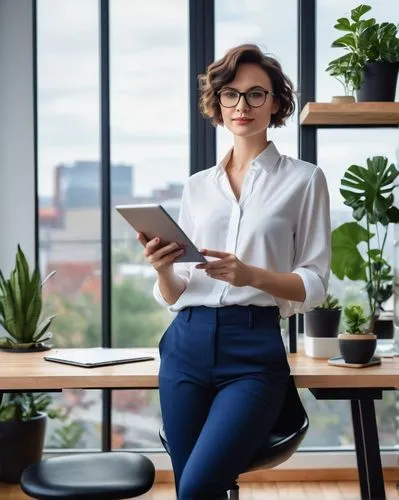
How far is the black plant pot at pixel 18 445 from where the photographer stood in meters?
3.52

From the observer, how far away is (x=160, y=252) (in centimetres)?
232

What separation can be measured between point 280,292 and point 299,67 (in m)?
1.65

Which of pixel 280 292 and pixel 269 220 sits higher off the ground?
pixel 269 220

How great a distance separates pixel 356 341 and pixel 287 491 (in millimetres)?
1035

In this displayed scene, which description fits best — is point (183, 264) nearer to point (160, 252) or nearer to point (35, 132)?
point (160, 252)

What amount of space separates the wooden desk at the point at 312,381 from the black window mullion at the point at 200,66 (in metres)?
1.18

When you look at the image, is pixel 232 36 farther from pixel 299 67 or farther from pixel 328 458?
pixel 328 458

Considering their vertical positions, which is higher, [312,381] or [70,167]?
[70,167]

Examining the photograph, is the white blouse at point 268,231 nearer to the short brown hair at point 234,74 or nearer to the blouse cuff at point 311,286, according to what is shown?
the blouse cuff at point 311,286

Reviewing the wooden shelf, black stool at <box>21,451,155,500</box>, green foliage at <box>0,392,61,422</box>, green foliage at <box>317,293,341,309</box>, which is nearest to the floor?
green foliage at <box>0,392,61,422</box>

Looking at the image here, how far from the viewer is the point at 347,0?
12.1 feet

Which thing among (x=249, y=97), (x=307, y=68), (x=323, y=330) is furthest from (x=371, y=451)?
(x=307, y=68)

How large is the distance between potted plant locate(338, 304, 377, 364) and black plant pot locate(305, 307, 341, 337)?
0.27 metres

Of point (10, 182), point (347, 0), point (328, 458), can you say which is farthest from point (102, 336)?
point (347, 0)
